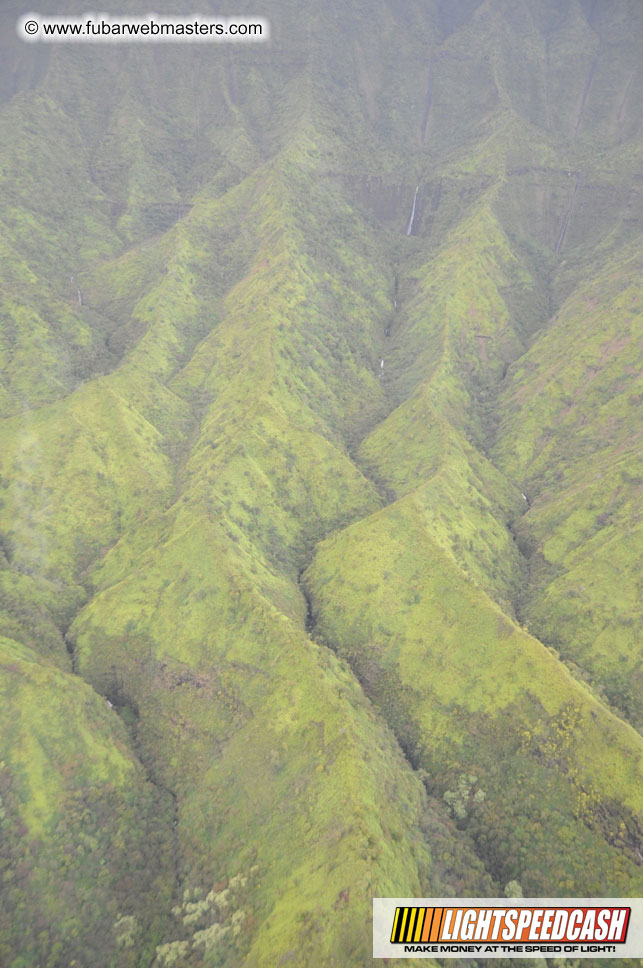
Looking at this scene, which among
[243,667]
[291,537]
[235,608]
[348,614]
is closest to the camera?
[243,667]

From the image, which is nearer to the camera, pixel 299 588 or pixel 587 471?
pixel 299 588

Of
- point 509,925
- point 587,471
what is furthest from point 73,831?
point 587,471

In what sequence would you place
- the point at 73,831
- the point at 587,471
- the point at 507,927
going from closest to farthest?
the point at 507,927
the point at 73,831
the point at 587,471

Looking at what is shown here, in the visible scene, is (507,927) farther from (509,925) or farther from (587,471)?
(587,471)

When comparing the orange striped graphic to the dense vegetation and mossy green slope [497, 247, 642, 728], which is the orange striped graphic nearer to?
the dense vegetation

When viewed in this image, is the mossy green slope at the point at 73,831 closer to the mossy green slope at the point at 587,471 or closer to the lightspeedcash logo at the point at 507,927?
the lightspeedcash logo at the point at 507,927

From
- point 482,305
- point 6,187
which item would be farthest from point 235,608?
point 6,187

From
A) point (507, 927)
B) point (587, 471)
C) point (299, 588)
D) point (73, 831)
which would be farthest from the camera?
point (587, 471)

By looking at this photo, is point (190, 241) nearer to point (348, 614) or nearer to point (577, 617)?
point (348, 614)

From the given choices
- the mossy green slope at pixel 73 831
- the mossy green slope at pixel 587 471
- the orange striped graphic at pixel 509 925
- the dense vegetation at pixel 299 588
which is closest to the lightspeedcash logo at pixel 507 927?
the orange striped graphic at pixel 509 925
